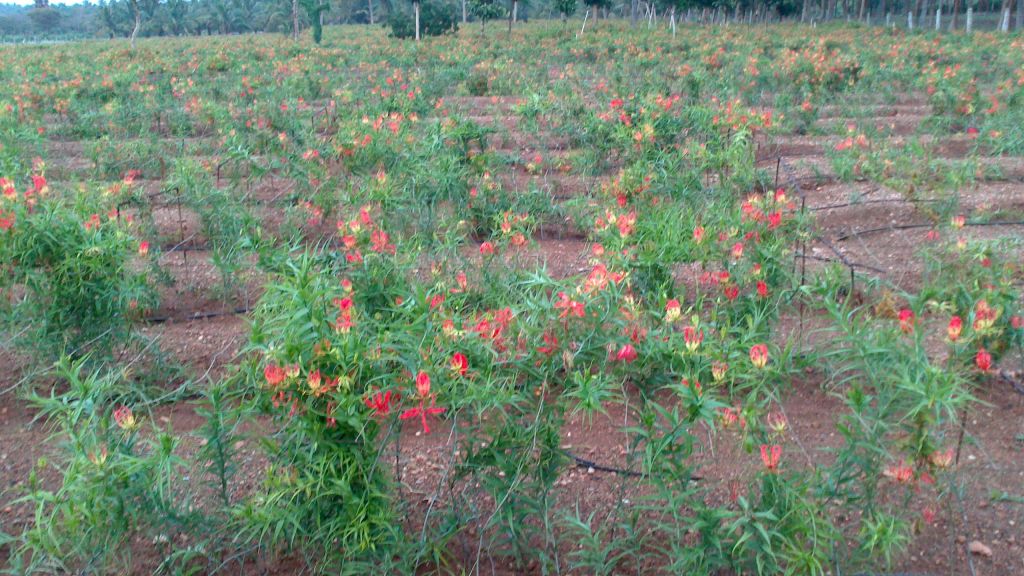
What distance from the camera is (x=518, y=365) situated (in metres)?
2.34

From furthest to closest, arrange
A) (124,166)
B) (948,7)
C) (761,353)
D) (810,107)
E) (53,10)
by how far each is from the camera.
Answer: (53,10) → (948,7) → (810,107) → (124,166) → (761,353)

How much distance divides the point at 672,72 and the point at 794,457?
10.1m

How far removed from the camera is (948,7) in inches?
1537

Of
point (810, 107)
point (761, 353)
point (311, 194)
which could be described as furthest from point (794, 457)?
point (810, 107)

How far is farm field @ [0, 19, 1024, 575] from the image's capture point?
2146mm

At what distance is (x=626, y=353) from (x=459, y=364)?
0.45 metres

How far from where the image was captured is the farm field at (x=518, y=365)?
215 cm

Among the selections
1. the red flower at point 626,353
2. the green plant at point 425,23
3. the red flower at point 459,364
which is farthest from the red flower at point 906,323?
the green plant at point 425,23

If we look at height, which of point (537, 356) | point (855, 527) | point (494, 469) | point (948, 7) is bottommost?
point (855, 527)

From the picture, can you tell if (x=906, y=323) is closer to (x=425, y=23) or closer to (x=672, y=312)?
(x=672, y=312)

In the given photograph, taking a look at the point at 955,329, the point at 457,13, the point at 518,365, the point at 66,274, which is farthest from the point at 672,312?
the point at 457,13

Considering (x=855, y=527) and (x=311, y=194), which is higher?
(x=311, y=194)

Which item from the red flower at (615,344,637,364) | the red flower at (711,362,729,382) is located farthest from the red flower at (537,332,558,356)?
the red flower at (711,362,729,382)

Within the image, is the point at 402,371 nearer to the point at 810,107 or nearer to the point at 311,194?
the point at 311,194
